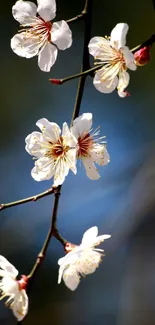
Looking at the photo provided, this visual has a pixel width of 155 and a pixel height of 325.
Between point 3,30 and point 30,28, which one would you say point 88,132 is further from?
point 3,30

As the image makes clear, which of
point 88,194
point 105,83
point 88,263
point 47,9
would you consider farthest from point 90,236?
point 88,194

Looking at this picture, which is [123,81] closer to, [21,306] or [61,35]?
[61,35]

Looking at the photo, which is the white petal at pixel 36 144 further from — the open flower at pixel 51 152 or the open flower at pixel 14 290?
the open flower at pixel 14 290

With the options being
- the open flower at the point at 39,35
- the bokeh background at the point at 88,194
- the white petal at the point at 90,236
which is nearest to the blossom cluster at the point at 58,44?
the open flower at the point at 39,35

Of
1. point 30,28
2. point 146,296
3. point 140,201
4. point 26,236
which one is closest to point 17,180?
point 26,236

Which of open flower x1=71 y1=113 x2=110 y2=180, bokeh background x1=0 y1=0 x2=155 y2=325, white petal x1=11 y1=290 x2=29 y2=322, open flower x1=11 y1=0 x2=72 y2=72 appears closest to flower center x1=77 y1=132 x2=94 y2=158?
open flower x1=71 y1=113 x2=110 y2=180

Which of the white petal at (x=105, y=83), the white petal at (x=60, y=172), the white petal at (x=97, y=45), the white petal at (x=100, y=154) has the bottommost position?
the white petal at (x=60, y=172)

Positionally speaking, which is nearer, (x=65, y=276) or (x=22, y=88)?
(x=65, y=276)
